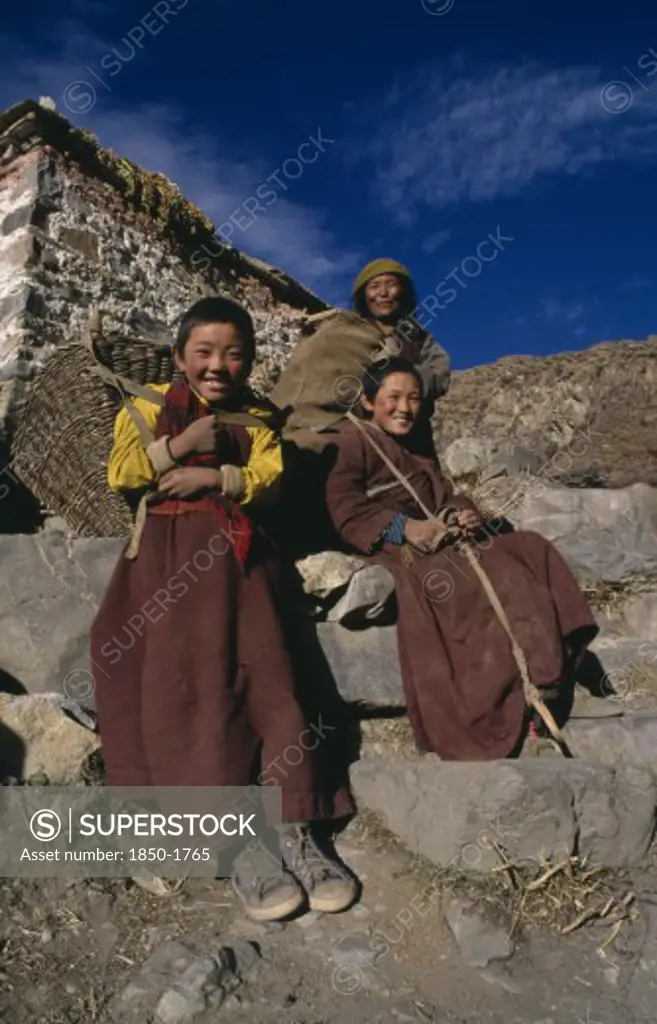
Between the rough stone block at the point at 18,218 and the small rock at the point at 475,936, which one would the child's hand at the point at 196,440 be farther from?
the rough stone block at the point at 18,218

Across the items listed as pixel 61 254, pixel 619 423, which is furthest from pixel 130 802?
pixel 61 254

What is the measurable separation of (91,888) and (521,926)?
1.35m

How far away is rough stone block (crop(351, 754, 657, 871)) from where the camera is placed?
8.25 ft

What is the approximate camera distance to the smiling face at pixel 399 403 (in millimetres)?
4082

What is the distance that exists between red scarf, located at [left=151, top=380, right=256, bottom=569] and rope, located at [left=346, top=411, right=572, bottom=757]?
0.84 metres

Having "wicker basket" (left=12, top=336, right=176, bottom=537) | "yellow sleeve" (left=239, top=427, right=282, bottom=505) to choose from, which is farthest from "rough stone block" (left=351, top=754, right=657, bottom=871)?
"wicker basket" (left=12, top=336, right=176, bottom=537)

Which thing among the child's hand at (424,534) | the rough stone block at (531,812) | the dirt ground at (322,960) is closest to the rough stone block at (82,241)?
the child's hand at (424,534)

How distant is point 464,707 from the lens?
302 centimetres

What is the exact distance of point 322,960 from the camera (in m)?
2.20

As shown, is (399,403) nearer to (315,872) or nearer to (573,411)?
(573,411)

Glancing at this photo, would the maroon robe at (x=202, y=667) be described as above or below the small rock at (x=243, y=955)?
above

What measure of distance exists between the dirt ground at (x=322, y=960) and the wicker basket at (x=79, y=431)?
5.55 ft

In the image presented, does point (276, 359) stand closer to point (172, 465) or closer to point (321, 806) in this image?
point (172, 465)

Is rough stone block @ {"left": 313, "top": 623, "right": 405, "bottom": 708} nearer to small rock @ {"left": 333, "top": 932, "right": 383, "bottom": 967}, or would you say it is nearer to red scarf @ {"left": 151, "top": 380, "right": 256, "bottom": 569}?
red scarf @ {"left": 151, "top": 380, "right": 256, "bottom": 569}
